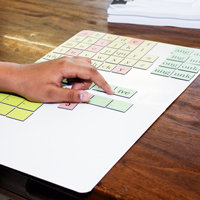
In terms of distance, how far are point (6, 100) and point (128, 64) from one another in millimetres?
321

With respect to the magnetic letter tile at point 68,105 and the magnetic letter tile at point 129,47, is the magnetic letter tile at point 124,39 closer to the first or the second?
the magnetic letter tile at point 129,47

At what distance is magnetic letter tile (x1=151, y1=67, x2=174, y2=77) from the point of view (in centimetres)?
79

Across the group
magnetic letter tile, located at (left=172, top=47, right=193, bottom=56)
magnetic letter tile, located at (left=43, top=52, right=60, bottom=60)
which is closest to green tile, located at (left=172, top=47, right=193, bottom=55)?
magnetic letter tile, located at (left=172, top=47, right=193, bottom=56)

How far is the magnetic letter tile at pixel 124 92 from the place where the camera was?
28.7 inches

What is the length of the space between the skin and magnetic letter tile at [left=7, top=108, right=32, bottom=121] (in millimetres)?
40

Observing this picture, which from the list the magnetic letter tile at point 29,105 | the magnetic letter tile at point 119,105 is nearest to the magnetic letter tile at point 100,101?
the magnetic letter tile at point 119,105

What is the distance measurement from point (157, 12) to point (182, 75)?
0.33 m

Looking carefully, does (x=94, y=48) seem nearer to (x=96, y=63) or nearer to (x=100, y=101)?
(x=96, y=63)

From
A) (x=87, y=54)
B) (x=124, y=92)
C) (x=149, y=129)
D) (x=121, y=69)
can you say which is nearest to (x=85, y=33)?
(x=87, y=54)

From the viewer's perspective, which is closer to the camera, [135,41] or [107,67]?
[107,67]

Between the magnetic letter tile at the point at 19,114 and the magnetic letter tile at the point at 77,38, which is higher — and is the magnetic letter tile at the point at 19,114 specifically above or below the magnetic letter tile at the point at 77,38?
below

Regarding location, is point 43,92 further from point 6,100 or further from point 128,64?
point 128,64

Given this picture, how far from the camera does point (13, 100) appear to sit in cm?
77

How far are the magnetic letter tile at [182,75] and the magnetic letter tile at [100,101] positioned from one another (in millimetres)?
179
